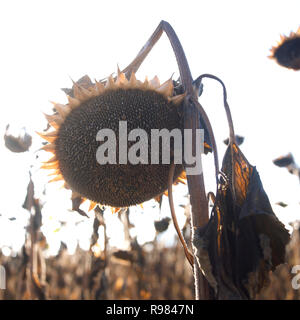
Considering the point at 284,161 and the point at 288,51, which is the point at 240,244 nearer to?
the point at 284,161

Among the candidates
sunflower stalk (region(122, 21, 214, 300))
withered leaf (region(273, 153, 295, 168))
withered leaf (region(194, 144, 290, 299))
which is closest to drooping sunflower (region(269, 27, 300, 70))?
withered leaf (region(273, 153, 295, 168))

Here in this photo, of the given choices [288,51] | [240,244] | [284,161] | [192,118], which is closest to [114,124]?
[192,118]

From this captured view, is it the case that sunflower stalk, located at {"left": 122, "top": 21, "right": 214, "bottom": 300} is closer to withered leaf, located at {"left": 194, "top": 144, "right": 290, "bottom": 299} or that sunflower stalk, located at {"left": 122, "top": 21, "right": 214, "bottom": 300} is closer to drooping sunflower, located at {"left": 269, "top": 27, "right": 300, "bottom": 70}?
withered leaf, located at {"left": 194, "top": 144, "right": 290, "bottom": 299}

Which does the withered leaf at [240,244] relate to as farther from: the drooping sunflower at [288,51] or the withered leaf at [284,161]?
the drooping sunflower at [288,51]

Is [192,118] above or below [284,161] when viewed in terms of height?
below

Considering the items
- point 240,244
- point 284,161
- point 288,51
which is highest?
point 288,51

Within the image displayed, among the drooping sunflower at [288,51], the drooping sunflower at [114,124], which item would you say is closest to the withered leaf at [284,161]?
the drooping sunflower at [288,51]
